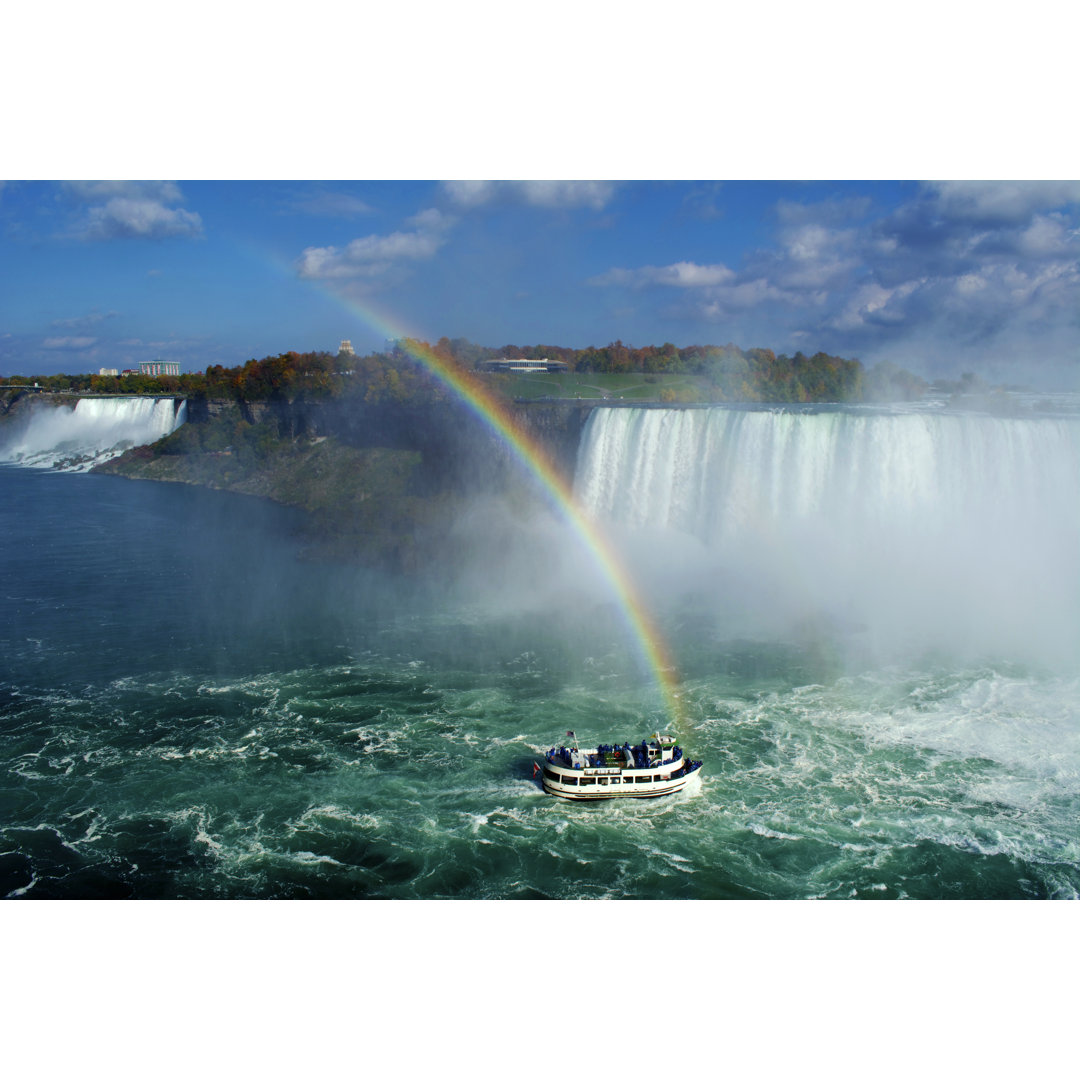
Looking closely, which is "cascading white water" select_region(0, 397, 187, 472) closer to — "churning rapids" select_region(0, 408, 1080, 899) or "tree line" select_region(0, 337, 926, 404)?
"tree line" select_region(0, 337, 926, 404)

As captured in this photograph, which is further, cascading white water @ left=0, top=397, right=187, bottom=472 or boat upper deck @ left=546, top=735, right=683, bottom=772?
cascading white water @ left=0, top=397, right=187, bottom=472

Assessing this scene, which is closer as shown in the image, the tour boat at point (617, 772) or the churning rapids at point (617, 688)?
the churning rapids at point (617, 688)

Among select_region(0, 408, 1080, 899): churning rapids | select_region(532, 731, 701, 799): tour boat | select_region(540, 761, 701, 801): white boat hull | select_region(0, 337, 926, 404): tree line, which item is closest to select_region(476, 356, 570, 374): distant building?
select_region(0, 337, 926, 404): tree line

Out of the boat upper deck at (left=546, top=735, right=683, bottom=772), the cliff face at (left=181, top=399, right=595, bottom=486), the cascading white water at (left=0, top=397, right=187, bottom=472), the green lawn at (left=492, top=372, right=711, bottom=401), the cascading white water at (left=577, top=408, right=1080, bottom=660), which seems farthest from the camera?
the cascading white water at (left=0, top=397, right=187, bottom=472)

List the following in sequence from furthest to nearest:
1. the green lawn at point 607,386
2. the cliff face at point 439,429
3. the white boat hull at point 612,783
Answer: the green lawn at point 607,386
the cliff face at point 439,429
the white boat hull at point 612,783

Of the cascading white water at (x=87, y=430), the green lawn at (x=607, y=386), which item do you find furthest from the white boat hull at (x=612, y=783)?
the cascading white water at (x=87, y=430)

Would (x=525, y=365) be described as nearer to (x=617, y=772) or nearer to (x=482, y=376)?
(x=482, y=376)

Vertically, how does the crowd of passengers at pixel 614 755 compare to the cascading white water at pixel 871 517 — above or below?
below

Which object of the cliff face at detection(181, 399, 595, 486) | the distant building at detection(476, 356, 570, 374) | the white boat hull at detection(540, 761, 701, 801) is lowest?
the white boat hull at detection(540, 761, 701, 801)

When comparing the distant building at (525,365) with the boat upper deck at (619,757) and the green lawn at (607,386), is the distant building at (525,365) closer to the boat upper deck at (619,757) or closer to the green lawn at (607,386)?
the green lawn at (607,386)
